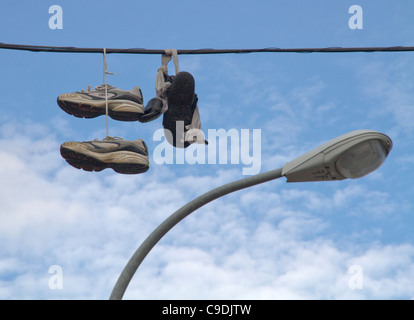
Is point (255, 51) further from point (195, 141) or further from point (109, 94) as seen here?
point (109, 94)

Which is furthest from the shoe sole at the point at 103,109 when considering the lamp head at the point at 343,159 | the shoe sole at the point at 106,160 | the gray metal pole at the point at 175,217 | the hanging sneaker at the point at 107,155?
the lamp head at the point at 343,159

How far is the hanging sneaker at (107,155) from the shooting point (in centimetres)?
778

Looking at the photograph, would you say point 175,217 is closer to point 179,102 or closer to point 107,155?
point 107,155

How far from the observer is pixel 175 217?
5.57 meters

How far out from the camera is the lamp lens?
17.8 ft

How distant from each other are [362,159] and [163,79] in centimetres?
373

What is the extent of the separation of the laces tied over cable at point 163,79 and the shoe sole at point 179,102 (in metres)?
0.10

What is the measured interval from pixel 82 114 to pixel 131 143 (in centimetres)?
80

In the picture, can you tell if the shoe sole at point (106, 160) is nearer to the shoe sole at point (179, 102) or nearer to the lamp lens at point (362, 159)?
the shoe sole at point (179, 102)

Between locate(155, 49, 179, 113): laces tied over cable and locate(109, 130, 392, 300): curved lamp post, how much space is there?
3136 mm

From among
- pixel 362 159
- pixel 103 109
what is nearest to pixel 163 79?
pixel 103 109
